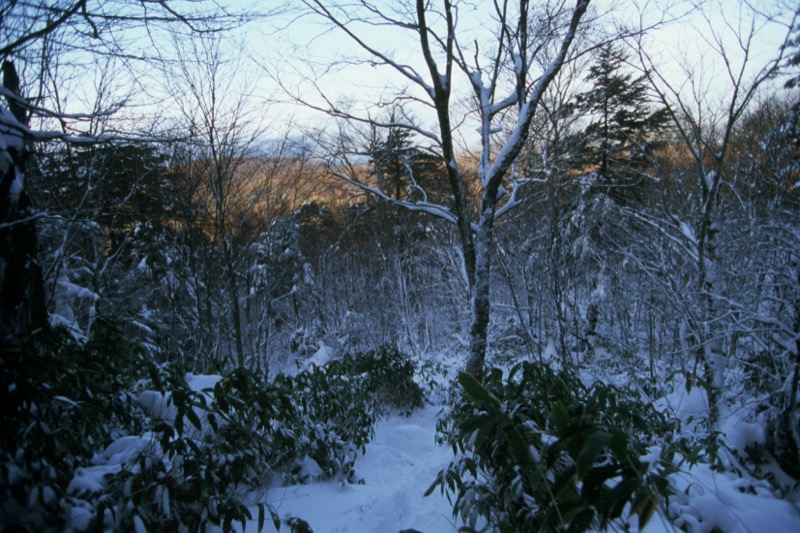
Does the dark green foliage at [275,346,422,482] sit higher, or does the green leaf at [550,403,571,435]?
the green leaf at [550,403,571,435]

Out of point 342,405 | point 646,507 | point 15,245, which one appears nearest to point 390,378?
point 342,405

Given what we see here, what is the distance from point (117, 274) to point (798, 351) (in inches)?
540

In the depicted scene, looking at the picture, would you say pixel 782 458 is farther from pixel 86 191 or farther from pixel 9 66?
pixel 86 191

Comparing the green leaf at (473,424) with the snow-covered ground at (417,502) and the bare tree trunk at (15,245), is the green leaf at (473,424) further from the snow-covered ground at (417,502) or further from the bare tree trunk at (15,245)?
→ the bare tree trunk at (15,245)

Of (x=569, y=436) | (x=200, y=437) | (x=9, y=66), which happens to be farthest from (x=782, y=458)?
(x=9, y=66)

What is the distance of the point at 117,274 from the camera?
10.8 m

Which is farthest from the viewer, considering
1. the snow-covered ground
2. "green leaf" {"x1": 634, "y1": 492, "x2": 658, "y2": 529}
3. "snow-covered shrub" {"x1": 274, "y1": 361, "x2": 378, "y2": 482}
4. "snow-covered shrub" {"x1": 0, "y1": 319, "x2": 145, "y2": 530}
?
"snow-covered shrub" {"x1": 274, "y1": 361, "x2": 378, "y2": 482}

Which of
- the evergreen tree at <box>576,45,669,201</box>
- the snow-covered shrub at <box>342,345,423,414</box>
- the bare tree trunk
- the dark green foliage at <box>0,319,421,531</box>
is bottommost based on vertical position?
the snow-covered shrub at <box>342,345,423,414</box>

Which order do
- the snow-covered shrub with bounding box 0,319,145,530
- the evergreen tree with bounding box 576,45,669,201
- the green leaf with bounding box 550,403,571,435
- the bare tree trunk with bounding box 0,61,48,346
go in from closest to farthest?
the green leaf with bounding box 550,403,571,435 < the snow-covered shrub with bounding box 0,319,145,530 < the bare tree trunk with bounding box 0,61,48,346 < the evergreen tree with bounding box 576,45,669,201

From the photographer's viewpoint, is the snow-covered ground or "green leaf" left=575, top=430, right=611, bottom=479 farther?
the snow-covered ground

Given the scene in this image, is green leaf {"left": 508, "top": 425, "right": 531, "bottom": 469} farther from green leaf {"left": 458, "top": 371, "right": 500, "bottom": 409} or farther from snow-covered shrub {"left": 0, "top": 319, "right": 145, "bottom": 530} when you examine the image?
snow-covered shrub {"left": 0, "top": 319, "right": 145, "bottom": 530}

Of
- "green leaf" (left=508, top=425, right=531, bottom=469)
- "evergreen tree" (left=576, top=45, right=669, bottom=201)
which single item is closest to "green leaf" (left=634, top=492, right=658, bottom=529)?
"green leaf" (left=508, top=425, right=531, bottom=469)

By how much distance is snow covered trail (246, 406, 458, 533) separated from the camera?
279cm

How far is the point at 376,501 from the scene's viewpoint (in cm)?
318
